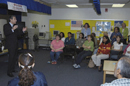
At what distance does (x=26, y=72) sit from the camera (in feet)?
4.95

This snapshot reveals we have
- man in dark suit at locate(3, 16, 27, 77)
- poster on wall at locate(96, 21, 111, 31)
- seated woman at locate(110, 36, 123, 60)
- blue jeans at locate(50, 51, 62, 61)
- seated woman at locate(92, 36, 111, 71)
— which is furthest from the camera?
poster on wall at locate(96, 21, 111, 31)

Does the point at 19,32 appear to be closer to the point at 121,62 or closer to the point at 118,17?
the point at 121,62

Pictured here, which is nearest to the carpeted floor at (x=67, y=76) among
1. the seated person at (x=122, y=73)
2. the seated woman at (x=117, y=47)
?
the seated woman at (x=117, y=47)

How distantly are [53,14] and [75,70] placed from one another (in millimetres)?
5166

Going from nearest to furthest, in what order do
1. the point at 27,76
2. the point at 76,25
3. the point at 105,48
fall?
the point at 27,76 → the point at 105,48 → the point at 76,25

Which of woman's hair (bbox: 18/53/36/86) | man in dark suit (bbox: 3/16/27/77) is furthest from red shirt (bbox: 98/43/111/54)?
woman's hair (bbox: 18/53/36/86)

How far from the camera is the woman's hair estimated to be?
1483 mm

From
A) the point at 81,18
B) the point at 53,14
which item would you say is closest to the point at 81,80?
the point at 81,18

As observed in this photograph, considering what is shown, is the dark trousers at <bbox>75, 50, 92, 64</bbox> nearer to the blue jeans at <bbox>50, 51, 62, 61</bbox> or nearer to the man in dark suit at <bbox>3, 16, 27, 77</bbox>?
the blue jeans at <bbox>50, 51, 62, 61</bbox>

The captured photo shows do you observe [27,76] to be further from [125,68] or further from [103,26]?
[103,26]

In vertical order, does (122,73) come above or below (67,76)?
above

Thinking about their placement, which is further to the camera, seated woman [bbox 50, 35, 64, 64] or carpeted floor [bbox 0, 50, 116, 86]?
seated woman [bbox 50, 35, 64, 64]

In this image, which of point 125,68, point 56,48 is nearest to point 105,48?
point 56,48

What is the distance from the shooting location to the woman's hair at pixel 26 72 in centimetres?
148
